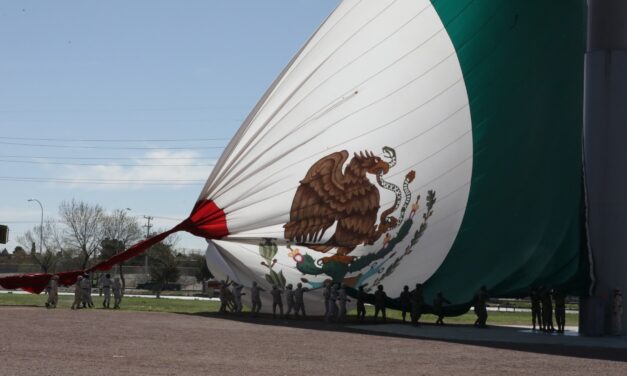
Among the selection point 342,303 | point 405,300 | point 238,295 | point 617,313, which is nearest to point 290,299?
point 342,303

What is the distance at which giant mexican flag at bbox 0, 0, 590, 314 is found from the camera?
2722cm

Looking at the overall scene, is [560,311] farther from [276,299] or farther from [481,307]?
[276,299]

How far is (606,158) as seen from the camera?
83.4 feet

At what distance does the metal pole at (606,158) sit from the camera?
25391mm

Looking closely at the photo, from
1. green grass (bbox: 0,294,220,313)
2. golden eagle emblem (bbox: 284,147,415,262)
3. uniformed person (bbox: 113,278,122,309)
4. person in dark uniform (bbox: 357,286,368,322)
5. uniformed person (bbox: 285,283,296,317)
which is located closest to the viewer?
person in dark uniform (bbox: 357,286,368,322)

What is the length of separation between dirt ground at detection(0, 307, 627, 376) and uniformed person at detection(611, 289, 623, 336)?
678cm

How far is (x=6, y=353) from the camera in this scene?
1498cm

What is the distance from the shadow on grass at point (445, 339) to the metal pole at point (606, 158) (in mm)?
2105

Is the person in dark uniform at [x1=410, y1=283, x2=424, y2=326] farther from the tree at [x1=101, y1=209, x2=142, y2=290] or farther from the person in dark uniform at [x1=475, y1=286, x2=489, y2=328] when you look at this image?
the tree at [x1=101, y1=209, x2=142, y2=290]

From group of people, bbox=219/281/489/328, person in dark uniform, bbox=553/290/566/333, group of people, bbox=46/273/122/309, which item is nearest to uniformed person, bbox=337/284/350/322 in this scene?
group of people, bbox=219/281/489/328

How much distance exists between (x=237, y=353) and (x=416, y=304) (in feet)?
36.0

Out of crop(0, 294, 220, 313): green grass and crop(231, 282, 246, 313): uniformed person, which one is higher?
crop(231, 282, 246, 313): uniformed person

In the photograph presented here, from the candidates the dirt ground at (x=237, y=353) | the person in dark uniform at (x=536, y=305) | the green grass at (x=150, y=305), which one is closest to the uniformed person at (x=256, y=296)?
the green grass at (x=150, y=305)

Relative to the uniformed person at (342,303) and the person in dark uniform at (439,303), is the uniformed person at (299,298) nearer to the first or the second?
the uniformed person at (342,303)
